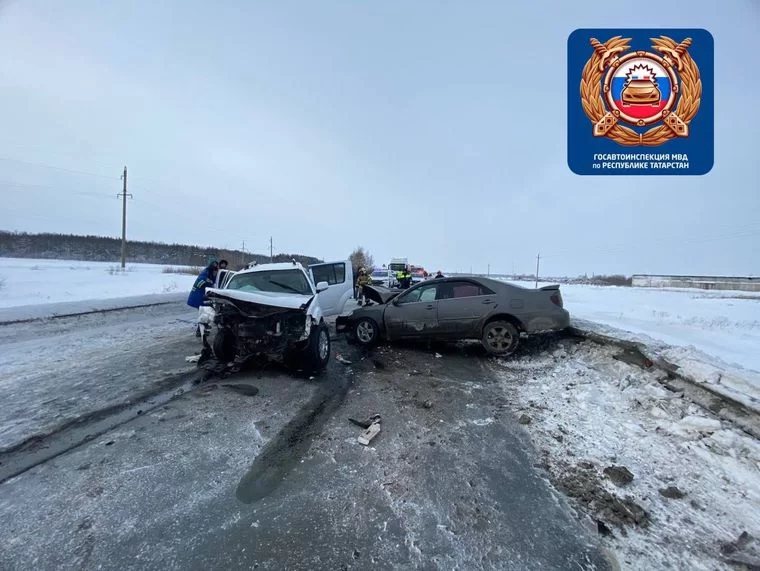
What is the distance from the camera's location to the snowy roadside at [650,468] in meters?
2.26

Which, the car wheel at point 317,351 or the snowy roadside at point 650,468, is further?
the car wheel at point 317,351

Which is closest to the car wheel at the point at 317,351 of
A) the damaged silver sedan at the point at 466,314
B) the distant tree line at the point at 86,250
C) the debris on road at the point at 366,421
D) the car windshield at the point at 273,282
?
the car windshield at the point at 273,282

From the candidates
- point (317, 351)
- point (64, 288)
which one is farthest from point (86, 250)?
point (317, 351)

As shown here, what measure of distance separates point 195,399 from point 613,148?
30.4ft

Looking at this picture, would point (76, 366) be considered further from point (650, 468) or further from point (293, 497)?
point (650, 468)

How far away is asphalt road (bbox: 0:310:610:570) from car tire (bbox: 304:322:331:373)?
3.96 feet

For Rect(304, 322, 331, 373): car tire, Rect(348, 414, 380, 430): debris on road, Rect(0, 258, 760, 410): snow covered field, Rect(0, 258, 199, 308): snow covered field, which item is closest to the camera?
Rect(348, 414, 380, 430): debris on road

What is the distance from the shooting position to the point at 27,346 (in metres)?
7.20

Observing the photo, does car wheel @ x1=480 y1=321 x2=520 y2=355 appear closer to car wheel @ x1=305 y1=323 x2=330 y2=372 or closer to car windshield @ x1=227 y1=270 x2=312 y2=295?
car wheel @ x1=305 y1=323 x2=330 y2=372

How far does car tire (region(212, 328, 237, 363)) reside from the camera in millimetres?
5840

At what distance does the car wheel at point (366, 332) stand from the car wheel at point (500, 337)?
235 cm

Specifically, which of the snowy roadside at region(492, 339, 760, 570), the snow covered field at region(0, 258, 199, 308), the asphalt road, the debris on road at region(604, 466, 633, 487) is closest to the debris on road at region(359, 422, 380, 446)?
the asphalt road

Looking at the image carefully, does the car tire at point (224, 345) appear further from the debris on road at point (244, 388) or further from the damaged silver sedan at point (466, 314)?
the damaged silver sedan at point (466, 314)

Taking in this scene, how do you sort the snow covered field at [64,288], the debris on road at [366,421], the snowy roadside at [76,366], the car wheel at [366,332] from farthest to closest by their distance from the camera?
the snow covered field at [64,288]
the car wheel at [366,332]
the snowy roadside at [76,366]
the debris on road at [366,421]
